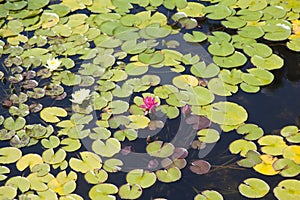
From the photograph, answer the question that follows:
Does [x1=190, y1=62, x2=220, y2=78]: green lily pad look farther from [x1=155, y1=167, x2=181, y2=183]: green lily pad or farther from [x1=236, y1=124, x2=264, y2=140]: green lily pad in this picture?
[x1=155, y1=167, x2=181, y2=183]: green lily pad

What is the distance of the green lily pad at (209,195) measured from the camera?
1671mm

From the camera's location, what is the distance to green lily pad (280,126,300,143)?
182 cm

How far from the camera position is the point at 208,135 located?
185 centimetres

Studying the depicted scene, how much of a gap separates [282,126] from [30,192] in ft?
3.03

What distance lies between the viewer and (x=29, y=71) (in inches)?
84.7

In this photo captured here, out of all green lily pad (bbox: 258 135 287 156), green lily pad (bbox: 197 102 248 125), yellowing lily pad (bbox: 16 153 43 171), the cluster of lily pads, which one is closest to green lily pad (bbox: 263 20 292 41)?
the cluster of lily pads

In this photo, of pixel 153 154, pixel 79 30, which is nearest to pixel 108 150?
pixel 153 154

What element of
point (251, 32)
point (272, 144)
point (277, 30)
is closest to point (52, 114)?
point (272, 144)

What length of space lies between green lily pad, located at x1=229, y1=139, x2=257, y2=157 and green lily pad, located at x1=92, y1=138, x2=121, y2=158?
403 millimetres

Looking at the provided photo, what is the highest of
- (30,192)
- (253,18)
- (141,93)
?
(253,18)

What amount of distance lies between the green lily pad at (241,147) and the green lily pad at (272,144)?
0.11 feet

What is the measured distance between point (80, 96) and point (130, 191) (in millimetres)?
488

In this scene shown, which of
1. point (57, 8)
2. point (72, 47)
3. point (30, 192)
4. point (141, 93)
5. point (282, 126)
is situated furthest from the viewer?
point (57, 8)

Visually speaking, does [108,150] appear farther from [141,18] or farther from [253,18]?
[253,18]
